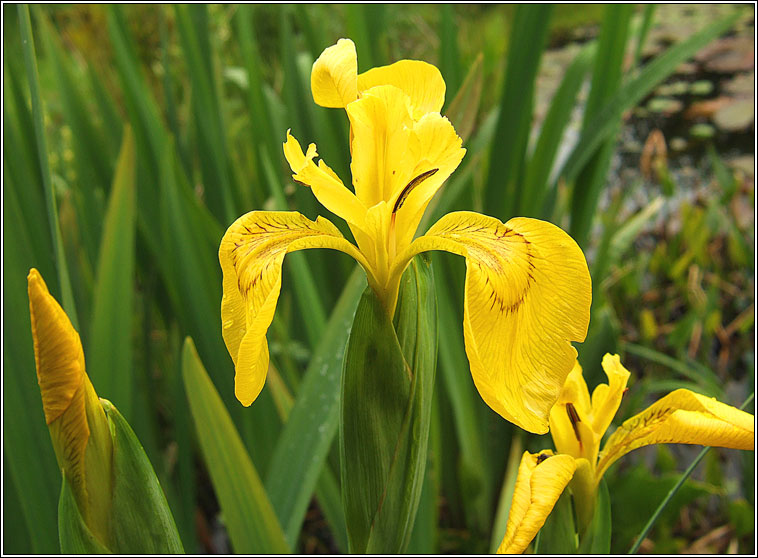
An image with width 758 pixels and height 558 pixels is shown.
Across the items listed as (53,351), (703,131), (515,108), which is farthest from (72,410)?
(703,131)

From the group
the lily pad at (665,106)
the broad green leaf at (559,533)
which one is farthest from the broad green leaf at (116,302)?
the lily pad at (665,106)

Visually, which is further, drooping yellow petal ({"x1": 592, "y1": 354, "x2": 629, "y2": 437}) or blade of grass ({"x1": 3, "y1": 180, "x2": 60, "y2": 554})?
blade of grass ({"x1": 3, "y1": 180, "x2": 60, "y2": 554})

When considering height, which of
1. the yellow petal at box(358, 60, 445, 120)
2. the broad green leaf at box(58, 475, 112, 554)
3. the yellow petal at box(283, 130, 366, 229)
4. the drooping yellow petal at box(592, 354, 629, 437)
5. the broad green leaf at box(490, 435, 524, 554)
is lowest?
the broad green leaf at box(490, 435, 524, 554)

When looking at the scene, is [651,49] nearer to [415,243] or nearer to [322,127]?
[322,127]

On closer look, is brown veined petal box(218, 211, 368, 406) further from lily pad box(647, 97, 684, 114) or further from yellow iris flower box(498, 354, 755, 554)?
lily pad box(647, 97, 684, 114)

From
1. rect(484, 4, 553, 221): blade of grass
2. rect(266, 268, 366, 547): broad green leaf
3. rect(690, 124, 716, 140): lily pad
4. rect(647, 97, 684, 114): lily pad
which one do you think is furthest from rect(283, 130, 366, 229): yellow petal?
rect(647, 97, 684, 114): lily pad

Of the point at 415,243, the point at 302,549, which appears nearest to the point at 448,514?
the point at 302,549
